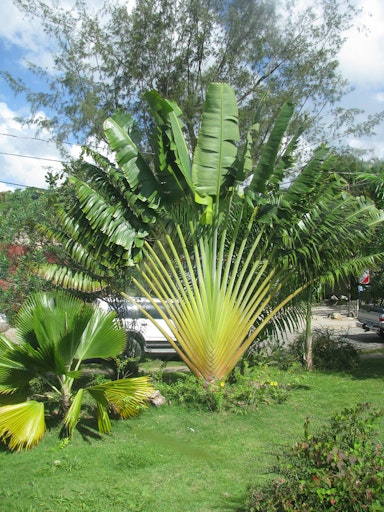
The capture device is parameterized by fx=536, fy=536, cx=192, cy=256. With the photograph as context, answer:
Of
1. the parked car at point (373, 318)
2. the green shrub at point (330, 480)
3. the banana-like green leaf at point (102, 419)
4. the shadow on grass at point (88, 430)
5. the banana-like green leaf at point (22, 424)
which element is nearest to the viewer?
the green shrub at point (330, 480)

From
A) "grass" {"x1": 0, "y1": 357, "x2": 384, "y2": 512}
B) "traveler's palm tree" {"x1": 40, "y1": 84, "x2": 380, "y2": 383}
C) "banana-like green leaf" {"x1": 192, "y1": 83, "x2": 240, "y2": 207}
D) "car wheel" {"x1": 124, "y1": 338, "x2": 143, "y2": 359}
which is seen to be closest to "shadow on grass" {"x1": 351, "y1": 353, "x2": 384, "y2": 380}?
"grass" {"x1": 0, "y1": 357, "x2": 384, "y2": 512}

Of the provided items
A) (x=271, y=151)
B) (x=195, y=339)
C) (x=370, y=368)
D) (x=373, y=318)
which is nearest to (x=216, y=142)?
(x=271, y=151)

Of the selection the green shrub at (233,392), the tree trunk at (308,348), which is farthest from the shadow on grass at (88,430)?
the tree trunk at (308,348)

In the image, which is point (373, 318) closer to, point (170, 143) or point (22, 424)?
point (170, 143)

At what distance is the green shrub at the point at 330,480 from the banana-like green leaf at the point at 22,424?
347 cm

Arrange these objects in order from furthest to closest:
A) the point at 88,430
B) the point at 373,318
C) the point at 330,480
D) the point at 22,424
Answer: the point at 373,318 → the point at 88,430 → the point at 22,424 → the point at 330,480

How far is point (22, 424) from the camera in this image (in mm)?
6836

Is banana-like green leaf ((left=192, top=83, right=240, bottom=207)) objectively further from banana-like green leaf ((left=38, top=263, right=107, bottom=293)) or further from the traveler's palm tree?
banana-like green leaf ((left=38, top=263, right=107, bottom=293))

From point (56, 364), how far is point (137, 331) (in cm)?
579

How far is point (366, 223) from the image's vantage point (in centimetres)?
995

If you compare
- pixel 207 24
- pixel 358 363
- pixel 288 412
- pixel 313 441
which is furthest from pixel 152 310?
pixel 313 441

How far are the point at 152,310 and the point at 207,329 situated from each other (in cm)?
571

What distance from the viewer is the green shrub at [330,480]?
366cm

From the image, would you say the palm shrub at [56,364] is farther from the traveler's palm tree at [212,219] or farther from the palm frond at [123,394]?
the traveler's palm tree at [212,219]
